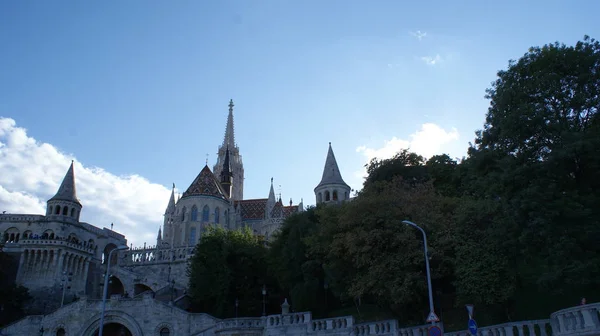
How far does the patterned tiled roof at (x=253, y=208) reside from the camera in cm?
7688

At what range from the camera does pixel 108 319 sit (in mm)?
37031

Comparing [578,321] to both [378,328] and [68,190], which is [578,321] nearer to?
[378,328]

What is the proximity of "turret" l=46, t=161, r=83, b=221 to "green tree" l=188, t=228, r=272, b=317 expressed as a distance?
23.2 metres

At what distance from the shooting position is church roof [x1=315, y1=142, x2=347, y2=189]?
62500 mm

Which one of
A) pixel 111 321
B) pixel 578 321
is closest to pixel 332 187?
pixel 111 321

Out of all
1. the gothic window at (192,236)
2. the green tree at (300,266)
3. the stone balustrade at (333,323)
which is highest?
the gothic window at (192,236)

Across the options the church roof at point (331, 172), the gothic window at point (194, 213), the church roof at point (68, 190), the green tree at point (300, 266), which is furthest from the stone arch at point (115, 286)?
the church roof at point (331, 172)

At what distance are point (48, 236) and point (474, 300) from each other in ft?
158

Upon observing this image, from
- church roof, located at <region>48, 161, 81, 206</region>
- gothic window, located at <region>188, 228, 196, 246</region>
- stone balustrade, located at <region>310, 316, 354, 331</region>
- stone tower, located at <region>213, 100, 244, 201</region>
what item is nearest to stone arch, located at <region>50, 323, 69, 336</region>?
stone balustrade, located at <region>310, 316, 354, 331</region>

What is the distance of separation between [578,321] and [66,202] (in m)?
55.8

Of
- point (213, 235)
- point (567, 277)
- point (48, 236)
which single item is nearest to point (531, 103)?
point (567, 277)

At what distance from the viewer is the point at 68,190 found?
58.7m

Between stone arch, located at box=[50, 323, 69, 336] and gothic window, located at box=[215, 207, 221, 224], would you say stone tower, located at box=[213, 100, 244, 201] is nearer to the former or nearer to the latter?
gothic window, located at box=[215, 207, 221, 224]

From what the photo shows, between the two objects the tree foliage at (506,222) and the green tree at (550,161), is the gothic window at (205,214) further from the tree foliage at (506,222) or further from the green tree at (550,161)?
the green tree at (550,161)
